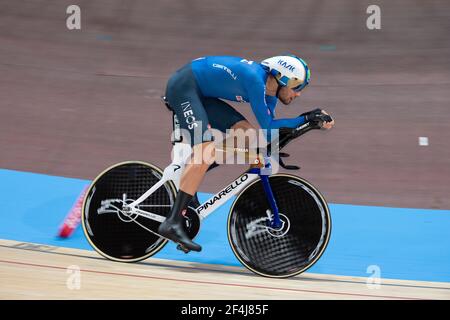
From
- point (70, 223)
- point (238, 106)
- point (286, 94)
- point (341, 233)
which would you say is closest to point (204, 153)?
point (286, 94)

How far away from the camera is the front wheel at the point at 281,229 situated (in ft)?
12.0

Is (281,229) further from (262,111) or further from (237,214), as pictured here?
(262,111)

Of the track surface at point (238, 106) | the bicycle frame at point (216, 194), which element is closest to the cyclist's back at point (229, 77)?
the bicycle frame at point (216, 194)

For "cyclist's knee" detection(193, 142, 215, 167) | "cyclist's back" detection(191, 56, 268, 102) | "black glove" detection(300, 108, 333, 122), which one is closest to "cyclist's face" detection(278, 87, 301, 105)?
"cyclist's back" detection(191, 56, 268, 102)

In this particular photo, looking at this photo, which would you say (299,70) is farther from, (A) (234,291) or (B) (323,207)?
(A) (234,291)

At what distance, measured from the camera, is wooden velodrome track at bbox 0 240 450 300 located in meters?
3.12

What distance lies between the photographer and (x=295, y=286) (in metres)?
3.45

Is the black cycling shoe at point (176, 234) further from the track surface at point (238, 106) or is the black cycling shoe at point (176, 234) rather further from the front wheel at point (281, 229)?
the track surface at point (238, 106)

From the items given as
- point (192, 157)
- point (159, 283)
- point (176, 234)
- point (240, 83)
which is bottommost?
point (159, 283)

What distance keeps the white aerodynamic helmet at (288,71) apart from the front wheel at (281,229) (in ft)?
1.65

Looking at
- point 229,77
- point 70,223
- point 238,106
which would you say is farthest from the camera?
point 238,106

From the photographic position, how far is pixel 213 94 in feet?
12.2

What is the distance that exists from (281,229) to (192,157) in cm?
62

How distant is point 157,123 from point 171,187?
8.20 ft
